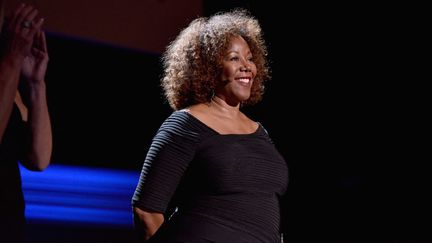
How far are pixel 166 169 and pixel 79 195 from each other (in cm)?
183

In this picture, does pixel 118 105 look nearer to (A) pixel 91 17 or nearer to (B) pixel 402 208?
(A) pixel 91 17

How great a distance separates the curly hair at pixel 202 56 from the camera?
206 cm

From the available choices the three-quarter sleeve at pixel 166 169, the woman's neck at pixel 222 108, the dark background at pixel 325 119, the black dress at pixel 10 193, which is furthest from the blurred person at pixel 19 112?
the dark background at pixel 325 119

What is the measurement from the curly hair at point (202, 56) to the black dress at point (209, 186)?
0.74 ft

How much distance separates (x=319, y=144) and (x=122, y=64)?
1.43m

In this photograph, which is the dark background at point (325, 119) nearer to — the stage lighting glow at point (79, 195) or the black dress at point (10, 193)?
the stage lighting glow at point (79, 195)

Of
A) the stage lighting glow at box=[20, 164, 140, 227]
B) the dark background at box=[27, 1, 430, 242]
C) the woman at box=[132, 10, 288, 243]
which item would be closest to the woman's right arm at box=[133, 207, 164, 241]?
the woman at box=[132, 10, 288, 243]

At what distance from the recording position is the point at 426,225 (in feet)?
12.6

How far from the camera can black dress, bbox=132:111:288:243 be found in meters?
1.74

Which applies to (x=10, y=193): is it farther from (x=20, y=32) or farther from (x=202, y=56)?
(x=202, y=56)

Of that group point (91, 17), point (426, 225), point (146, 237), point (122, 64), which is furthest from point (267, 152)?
point (426, 225)

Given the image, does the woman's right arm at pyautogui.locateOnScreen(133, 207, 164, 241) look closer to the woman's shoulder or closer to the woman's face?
the woman's shoulder

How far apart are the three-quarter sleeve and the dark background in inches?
69.9

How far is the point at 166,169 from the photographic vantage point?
180 centimetres
